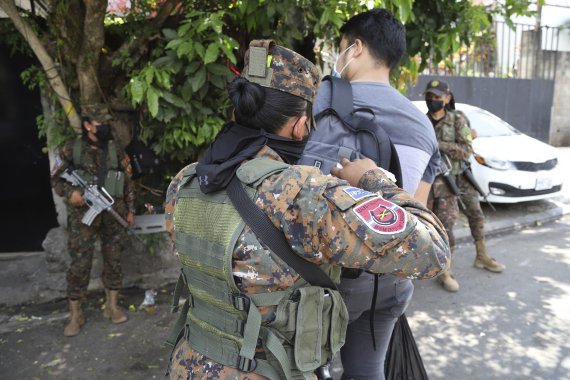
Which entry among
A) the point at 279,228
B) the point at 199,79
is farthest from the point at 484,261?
the point at 279,228

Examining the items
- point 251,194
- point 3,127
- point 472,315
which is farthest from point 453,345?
point 3,127

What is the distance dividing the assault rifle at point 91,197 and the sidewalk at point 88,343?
872mm

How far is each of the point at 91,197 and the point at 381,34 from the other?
2.67 m

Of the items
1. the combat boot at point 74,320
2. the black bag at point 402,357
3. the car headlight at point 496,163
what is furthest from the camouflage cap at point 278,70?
the car headlight at point 496,163

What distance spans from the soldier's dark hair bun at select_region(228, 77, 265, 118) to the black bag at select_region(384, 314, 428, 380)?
135 cm

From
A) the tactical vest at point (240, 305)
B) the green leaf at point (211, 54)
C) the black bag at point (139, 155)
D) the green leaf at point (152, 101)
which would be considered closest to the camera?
the tactical vest at point (240, 305)

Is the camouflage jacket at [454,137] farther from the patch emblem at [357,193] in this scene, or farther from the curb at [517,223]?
the patch emblem at [357,193]

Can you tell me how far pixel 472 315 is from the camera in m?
3.96

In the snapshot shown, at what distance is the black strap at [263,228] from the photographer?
127 centimetres

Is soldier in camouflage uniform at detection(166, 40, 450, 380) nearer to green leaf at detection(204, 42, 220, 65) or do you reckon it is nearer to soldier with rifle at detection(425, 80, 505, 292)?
green leaf at detection(204, 42, 220, 65)

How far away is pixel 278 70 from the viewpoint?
1.37 m

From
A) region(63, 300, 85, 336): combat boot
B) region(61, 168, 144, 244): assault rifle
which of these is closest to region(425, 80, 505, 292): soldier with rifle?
region(61, 168, 144, 244): assault rifle

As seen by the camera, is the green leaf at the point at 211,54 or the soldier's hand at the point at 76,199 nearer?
the green leaf at the point at 211,54

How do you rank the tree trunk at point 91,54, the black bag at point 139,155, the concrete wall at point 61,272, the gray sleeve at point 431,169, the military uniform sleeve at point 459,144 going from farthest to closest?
the military uniform sleeve at point 459,144
the concrete wall at point 61,272
the black bag at point 139,155
the tree trunk at point 91,54
the gray sleeve at point 431,169
